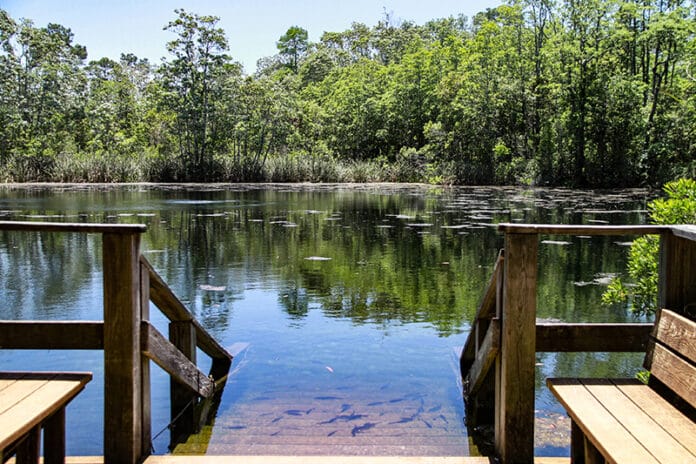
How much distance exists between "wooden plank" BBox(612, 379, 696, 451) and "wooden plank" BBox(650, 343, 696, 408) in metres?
0.08

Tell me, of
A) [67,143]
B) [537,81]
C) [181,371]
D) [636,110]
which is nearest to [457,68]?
[537,81]

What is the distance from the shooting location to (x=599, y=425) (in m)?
2.34

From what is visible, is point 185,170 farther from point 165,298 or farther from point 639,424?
point 639,424

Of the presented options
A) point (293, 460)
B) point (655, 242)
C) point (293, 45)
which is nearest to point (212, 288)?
point (655, 242)

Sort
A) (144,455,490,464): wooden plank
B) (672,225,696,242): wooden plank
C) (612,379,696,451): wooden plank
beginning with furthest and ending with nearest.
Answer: (144,455,490,464): wooden plank
(672,225,696,242): wooden plank
(612,379,696,451): wooden plank

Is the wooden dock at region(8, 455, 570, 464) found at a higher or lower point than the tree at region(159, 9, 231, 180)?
lower

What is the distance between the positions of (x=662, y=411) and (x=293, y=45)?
88801 millimetres

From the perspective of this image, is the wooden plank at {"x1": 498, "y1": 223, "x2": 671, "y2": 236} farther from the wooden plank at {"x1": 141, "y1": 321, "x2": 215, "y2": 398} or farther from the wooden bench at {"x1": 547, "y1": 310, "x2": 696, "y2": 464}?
the wooden plank at {"x1": 141, "y1": 321, "x2": 215, "y2": 398}

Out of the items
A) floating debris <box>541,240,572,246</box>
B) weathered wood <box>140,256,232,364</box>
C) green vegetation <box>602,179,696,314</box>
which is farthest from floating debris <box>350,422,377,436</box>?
floating debris <box>541,240,572,246</box>

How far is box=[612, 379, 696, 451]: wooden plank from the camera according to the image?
7.40 feet

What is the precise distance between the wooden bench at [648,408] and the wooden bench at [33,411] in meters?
1.88

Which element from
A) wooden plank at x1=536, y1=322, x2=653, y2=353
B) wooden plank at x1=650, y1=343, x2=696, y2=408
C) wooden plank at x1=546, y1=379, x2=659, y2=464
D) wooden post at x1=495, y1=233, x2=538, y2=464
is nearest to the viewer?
wooden plank at x1=546, y1=379, x2=659, y2=464

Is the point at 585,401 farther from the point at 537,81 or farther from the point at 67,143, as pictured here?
the point at 67,143

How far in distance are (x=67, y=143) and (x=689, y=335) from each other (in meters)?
46.9
